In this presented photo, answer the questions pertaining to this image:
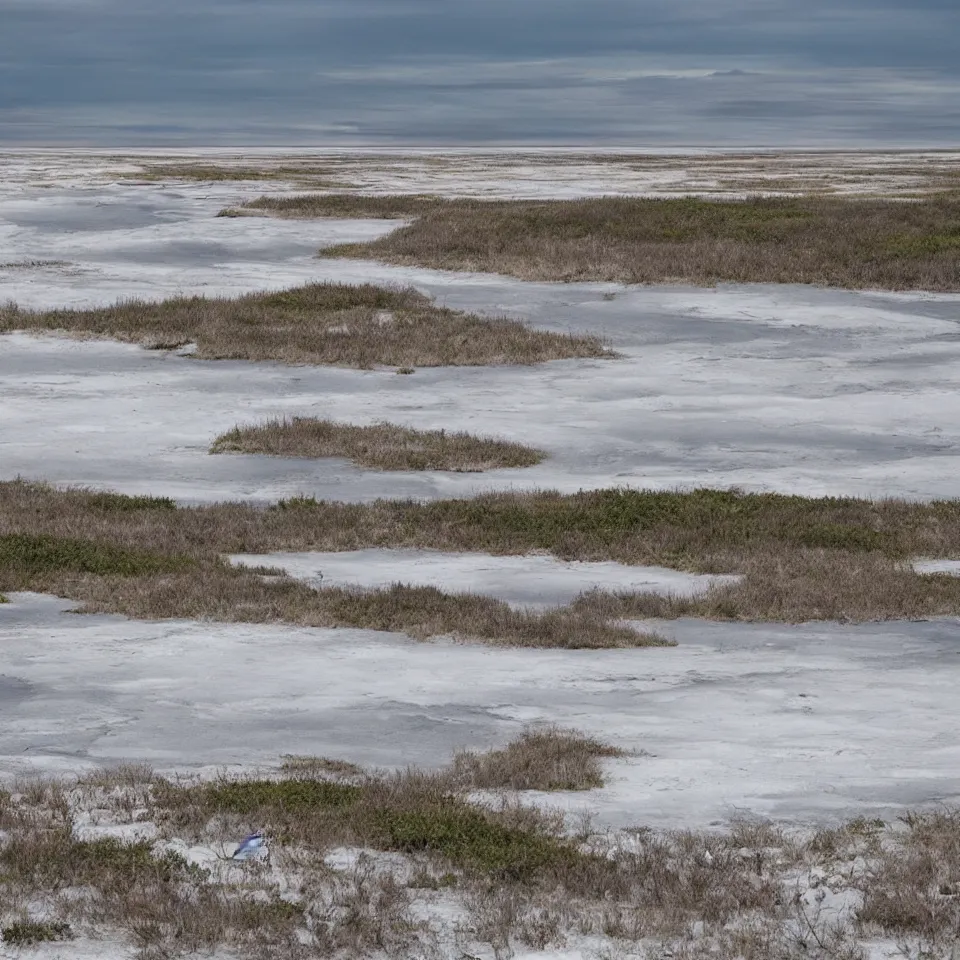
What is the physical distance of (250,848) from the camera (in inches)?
355

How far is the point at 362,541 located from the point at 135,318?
19.1 m

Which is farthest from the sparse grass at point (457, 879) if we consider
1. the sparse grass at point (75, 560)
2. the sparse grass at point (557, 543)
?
the sparse grass at point (75, 560)

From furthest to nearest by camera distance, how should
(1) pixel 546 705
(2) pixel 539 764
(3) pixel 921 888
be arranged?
(1) pixel 546 705, (2) pixel 539 764, (3) pixel 921 888

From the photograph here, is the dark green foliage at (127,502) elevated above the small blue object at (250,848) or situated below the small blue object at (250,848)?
below

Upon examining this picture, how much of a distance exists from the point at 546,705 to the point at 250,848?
152 inches

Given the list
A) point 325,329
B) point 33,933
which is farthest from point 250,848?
point 325,329

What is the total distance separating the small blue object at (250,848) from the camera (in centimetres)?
895

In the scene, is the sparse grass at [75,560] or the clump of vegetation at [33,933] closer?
the clump of vegetation at [33,933]

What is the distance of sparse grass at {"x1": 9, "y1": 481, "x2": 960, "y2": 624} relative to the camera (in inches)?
600

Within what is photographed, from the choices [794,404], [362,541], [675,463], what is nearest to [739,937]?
[362,541]

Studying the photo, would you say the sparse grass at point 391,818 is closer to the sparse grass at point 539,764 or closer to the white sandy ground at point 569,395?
the sparse grass at point 539,764

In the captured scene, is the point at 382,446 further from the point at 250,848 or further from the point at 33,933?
the point at 33,933

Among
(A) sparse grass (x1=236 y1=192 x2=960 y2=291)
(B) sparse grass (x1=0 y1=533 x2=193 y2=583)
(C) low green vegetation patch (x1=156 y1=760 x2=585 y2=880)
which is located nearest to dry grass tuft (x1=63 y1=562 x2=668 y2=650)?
(B) sparse grass (x1=0 y1=533 x2=193 y2=583)

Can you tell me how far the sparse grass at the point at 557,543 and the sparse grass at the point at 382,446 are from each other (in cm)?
273
